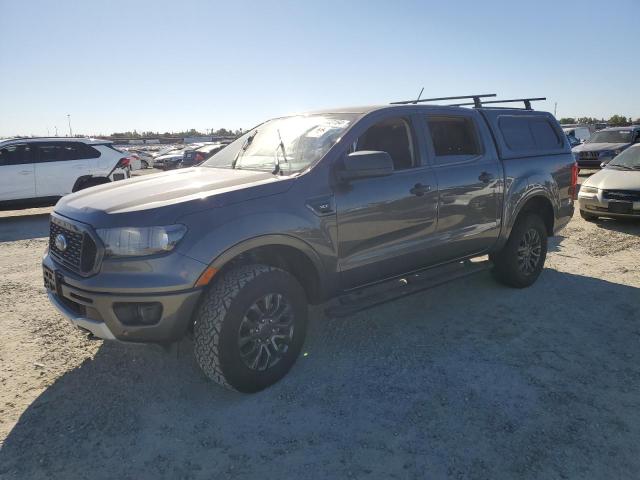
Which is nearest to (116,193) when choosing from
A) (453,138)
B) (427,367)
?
(427,367)

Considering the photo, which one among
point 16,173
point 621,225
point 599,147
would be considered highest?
point 599,147

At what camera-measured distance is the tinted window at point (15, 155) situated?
9.98m

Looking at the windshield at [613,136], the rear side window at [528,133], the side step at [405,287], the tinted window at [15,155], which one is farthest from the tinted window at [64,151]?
the windshield at [613,136]

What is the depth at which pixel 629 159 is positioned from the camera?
8820 mm

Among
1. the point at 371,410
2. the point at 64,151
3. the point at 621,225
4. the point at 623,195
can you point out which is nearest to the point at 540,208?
the point at 371,410

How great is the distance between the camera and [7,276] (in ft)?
18.9

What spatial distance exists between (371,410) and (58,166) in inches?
390

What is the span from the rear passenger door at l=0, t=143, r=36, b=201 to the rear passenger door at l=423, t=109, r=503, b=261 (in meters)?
9.33

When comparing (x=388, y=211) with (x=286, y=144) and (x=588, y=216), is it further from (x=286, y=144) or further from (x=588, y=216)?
(x=588, y=216)

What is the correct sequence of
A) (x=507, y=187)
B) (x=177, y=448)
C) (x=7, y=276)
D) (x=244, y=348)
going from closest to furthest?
(x=177, y=448)
(x=244, y=348)
(x=507, y=187)
(x=7, y=276)

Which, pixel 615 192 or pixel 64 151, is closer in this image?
pixel 615 192

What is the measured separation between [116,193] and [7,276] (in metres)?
3.52

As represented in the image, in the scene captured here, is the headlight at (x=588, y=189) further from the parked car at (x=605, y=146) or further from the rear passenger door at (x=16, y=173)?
the rear passenger door at (x=16, y=173)

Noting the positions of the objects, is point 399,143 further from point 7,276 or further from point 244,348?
point 7,276
